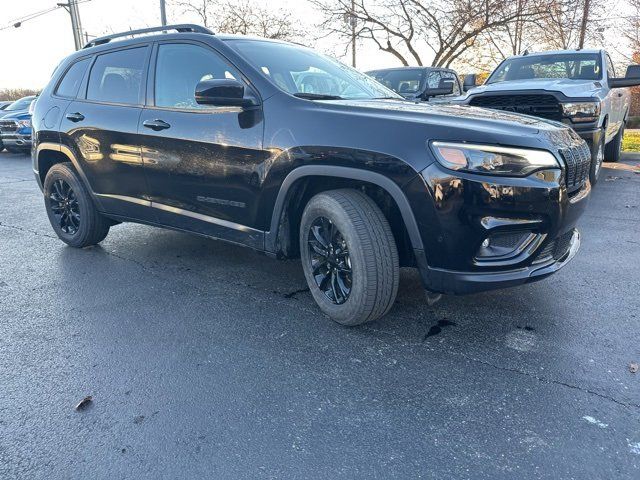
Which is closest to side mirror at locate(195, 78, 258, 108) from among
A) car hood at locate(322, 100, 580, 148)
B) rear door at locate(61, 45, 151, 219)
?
car hood at locate(322, 100, 580, 148)

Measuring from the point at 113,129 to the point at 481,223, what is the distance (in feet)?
9.81

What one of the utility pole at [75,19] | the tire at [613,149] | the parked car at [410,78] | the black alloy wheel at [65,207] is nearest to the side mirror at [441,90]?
the parked car at [410,78]

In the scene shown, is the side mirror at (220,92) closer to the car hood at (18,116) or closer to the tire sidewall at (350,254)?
the tire sidewall at (350,254)

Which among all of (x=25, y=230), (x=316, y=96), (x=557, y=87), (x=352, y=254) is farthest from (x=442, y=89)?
(x=25, y=230)

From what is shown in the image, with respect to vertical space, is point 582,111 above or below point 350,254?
above

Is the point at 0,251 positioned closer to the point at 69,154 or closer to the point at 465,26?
the point at 69,154

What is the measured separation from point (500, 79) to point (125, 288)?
6413 millimetres

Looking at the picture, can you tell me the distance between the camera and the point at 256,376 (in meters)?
2.57

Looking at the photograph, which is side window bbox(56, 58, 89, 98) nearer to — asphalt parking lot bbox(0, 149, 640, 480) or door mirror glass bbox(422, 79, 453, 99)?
asphalt parking lot bbox(0, 149, 640, 480)

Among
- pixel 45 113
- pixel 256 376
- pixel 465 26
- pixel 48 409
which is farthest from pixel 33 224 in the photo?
pixel 465 26

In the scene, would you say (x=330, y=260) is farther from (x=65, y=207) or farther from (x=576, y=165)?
(x=65, y=207)

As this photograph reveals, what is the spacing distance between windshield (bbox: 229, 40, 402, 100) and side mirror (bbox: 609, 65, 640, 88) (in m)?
4.74

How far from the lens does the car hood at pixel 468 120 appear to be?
8.39 ft

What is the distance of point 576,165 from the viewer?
2.80m
